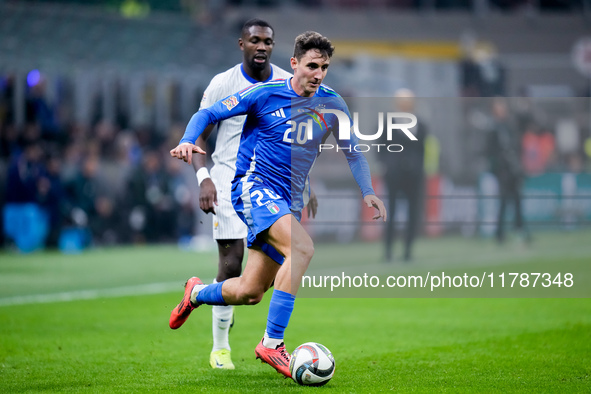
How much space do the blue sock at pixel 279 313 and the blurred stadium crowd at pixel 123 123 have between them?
309 inches

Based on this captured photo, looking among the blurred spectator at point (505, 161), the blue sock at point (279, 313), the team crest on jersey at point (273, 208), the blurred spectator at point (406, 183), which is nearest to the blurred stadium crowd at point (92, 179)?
the blurred spectator at point (406, 183)

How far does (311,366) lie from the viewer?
17.3ft

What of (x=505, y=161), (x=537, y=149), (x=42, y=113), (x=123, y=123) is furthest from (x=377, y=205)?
(x=123, y=123)

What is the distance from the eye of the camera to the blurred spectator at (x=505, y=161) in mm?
14750

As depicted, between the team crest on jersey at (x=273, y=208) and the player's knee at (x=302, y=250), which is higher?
the team crest on jersey at (x=273, y=208)

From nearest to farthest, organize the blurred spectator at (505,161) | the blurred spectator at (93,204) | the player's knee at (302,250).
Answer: the player's knee at (302,250) → the blurred spectator at (505,161) → the blurred spectator at (93,204)

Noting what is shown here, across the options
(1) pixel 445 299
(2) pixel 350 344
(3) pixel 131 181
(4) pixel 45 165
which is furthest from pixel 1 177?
(2) pixel 350 344

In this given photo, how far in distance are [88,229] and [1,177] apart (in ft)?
6.25

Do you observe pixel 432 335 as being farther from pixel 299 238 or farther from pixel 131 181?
pixel 131 181

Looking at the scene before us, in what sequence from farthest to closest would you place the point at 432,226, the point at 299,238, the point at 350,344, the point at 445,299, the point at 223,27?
the point at 223,27 < the point at 432,226 < the point at 445,299 < the point at 350,344 < the point at 299,238

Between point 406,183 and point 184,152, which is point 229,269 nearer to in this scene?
point 184,152

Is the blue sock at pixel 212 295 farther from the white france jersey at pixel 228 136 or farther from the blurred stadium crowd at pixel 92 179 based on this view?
the blurred stadium crowd at pixel 92 179

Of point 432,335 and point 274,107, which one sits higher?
point 274,107

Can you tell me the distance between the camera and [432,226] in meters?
13.9
